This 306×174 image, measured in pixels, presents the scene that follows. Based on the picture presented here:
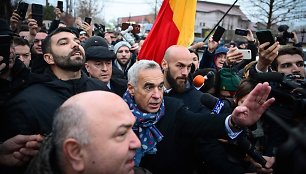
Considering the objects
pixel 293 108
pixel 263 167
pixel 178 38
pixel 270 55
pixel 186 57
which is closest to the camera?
pixel 293 108

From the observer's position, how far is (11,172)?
206cm

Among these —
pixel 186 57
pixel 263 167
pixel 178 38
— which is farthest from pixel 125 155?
pixel 178 38

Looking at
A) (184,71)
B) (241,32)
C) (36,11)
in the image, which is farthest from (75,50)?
(36,11)

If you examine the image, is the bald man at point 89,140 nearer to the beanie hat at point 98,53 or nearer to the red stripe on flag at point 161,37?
the beanie hat at point 98,53

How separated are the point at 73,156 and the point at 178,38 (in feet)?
10.2

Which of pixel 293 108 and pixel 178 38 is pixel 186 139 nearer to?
pixel 293 108

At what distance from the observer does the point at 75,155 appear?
1.53m

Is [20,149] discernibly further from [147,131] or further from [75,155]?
[147,131]

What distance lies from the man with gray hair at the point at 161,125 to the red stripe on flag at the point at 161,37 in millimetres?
1407

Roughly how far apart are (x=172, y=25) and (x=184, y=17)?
0.20m

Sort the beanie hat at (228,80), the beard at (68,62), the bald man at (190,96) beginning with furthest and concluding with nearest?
the beanie hat at (228,80) → the beard at (68,62) → the bald man at (190,96)

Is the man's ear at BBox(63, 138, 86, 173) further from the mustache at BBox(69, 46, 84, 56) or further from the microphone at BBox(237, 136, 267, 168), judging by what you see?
the mustache at BBox(69, 46, 84, 56)

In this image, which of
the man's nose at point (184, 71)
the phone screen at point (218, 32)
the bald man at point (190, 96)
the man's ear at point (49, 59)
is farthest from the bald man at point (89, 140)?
the phone screen at point (218, 32)

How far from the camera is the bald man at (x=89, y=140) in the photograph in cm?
152
